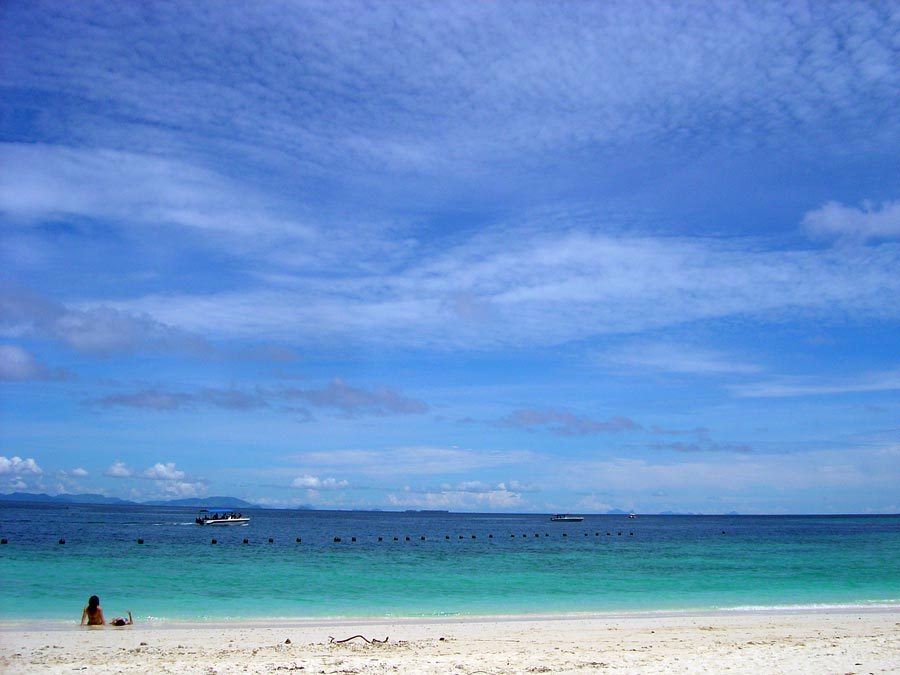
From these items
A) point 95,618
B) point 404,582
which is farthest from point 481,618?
point 95,618

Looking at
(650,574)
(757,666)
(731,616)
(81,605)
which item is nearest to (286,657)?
(757,666)

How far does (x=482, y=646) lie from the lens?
52.7 ft

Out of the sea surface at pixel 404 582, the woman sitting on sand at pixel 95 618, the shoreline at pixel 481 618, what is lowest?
the sea surface at pixel 404 582

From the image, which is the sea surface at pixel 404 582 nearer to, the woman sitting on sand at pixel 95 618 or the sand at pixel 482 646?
the woman sitting on sand at pixel 95 618

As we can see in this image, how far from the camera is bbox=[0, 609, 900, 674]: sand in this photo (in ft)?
44.0

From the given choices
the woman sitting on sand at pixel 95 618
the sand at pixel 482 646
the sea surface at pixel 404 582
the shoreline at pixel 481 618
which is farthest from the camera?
the sea surface at pixel 404 582

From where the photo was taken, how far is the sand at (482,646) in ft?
44.0

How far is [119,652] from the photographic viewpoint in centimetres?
1500

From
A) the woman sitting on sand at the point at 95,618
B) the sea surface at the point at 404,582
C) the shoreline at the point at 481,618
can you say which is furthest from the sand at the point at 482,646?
the sea surface at the point at 404,582

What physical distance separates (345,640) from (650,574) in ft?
77.1

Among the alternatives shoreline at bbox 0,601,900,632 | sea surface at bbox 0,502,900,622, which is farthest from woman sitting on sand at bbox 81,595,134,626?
sea surface at bbox 0,502,900,622

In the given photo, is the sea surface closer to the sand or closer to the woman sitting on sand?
the woman sitting on sand

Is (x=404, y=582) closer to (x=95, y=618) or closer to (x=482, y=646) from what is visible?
(x=95, y=618)

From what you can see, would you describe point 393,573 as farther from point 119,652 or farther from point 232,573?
point 119,652
